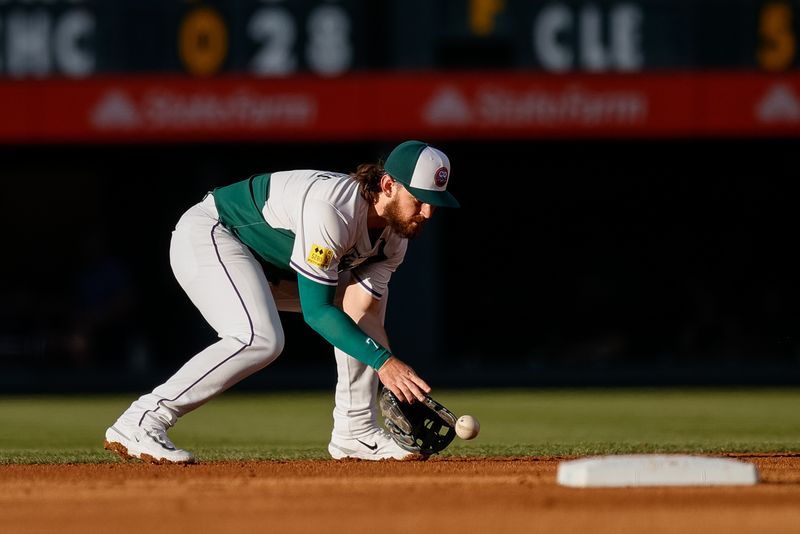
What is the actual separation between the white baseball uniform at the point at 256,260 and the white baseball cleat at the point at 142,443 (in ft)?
0.14

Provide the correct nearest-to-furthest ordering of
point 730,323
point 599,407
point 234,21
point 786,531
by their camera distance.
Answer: point 786,531 < point 599,407 < point 234,21 < point 730,323

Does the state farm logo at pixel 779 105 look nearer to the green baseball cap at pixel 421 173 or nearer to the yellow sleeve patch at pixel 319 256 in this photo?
the green baseball cap at pixel 421 173

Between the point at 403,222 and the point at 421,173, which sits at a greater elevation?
the point at 421,173

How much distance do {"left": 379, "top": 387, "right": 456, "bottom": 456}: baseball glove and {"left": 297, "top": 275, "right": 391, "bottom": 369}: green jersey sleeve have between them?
0.62 meters

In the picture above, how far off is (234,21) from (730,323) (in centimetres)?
639

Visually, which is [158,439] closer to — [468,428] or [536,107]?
[468,428]

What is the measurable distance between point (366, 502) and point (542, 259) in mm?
12351

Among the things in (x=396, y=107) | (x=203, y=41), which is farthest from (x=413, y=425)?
(x=396, y=107)

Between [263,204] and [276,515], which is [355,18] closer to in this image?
[263,204]

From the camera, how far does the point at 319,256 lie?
5.92 m

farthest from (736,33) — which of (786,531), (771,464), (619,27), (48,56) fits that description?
(786,531)

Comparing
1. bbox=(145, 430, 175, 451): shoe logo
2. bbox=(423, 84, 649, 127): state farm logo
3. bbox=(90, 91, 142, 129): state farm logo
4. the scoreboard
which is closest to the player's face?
bbox=(145, 430, 175, 451): shoe logo

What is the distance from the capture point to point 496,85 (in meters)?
14.9

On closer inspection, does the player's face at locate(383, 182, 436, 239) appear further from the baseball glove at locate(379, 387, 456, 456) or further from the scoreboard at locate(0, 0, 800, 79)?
the scoreboard at locate(0, 0, 800, 79)
